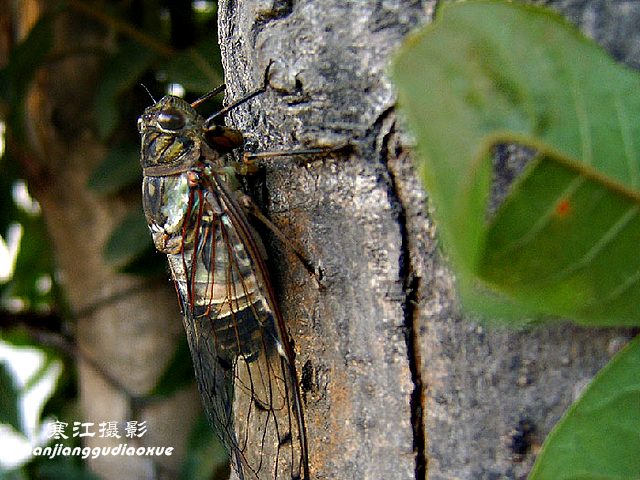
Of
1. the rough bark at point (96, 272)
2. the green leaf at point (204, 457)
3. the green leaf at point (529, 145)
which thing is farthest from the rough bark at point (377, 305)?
the rough bark at point (96, 272)

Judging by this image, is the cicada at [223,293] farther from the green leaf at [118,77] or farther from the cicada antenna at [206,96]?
the green leaf at [118,77]

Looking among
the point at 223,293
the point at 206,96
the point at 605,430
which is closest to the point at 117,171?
the point at 206,96

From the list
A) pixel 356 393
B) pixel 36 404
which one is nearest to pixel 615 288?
pixel 356 393

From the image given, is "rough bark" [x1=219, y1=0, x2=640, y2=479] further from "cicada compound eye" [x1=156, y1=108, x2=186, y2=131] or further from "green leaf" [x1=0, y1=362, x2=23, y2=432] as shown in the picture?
"green leaf" [x1=0, y1=362, x2=23, y2=432]

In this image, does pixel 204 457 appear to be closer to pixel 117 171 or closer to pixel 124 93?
pixel 117 171

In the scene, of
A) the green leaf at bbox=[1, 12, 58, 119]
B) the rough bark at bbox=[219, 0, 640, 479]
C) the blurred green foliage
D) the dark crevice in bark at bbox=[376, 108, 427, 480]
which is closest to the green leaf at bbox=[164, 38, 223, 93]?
the blurred green foliage
